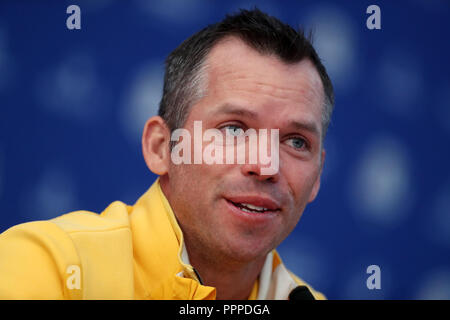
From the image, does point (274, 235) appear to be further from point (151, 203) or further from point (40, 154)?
point (40, 154)

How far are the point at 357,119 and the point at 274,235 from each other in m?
1.20

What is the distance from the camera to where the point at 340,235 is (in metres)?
2.27

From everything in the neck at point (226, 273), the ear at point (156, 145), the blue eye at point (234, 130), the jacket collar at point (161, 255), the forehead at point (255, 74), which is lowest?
the neck at point (226, 273)

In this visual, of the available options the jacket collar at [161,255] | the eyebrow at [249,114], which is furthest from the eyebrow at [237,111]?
the jacket collar at [161,255]

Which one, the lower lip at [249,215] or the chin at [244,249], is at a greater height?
the lower lip at [249,215]

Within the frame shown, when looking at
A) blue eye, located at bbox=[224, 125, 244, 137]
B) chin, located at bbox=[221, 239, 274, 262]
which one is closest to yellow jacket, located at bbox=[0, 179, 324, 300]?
chin, located at bbox=[221, 239, 274, 262]

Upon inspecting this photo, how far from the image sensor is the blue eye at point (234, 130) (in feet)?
4.15

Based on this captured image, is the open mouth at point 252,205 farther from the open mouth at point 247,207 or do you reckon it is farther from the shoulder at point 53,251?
the shoulder at point 53,251

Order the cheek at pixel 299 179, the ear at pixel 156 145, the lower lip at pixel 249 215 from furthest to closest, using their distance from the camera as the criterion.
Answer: the ear at pixel 156 145, the cheek at pixel 299 179, the lower lip at pixel 249 215

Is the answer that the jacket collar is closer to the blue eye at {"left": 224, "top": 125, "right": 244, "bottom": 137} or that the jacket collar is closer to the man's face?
the man's face

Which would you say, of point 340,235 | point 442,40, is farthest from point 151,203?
A: point 442,40

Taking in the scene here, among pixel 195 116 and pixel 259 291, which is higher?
pixel 195 116

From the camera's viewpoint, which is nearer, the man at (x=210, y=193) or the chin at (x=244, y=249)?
the man at (x=210, y=193)

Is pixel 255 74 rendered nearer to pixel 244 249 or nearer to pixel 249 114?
pixel 249 114
